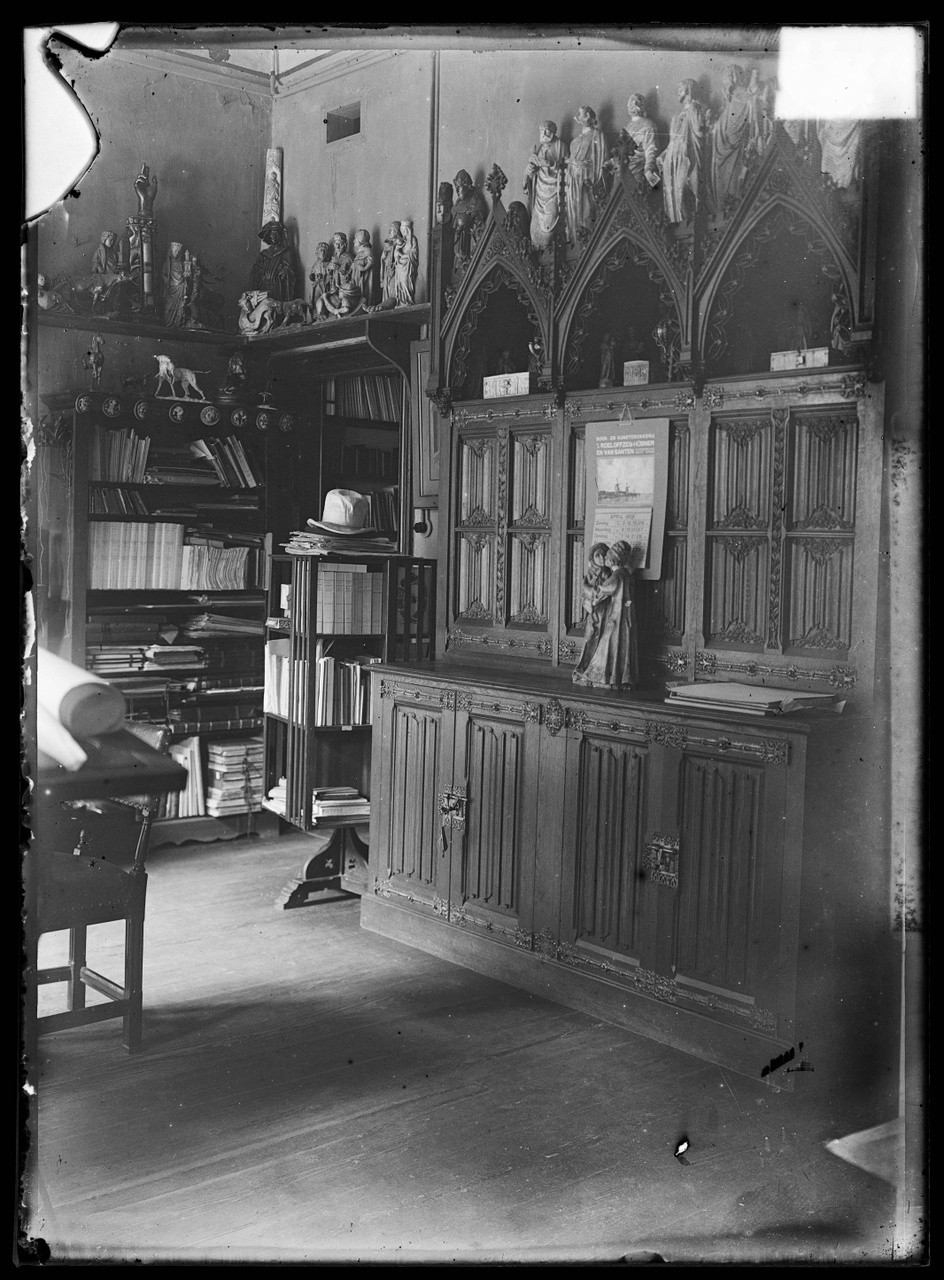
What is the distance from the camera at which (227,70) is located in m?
6.11

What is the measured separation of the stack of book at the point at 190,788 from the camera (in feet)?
20.4

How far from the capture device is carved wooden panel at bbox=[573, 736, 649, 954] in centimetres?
390

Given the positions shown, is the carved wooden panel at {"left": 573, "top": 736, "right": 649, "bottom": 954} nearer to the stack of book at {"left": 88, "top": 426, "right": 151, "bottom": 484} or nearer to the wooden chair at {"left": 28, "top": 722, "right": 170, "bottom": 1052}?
the wooden chair at {"left": 28, "top": 722, "right": 170, "bottom": 1052}

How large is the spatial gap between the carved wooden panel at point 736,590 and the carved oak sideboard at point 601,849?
45cm

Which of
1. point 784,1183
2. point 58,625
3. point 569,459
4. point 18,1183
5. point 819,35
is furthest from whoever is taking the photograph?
point 58,625

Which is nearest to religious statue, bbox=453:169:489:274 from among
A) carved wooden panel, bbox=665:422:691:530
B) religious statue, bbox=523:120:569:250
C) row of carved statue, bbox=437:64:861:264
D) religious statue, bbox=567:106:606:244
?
row of carved statue, bbox=437:64:861:264

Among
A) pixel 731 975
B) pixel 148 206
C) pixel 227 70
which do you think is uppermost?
pixel 227 70

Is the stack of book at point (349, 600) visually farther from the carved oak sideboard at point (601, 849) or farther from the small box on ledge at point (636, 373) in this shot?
the small box on ledge at point (636, 373)

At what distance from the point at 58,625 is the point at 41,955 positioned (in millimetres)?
1933

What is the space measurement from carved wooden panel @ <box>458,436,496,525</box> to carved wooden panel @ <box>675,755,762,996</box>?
1.67 metres

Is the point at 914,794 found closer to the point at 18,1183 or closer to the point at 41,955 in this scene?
the point at 18,1183

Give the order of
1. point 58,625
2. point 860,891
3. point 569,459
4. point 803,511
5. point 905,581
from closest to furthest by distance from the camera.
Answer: point 905,581
point 860,891
point 803,511
point 569,459
point 58,625

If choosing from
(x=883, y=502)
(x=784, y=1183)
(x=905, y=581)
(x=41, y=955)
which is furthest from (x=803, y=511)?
(x=41, y=955)

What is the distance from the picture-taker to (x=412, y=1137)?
3193mm
